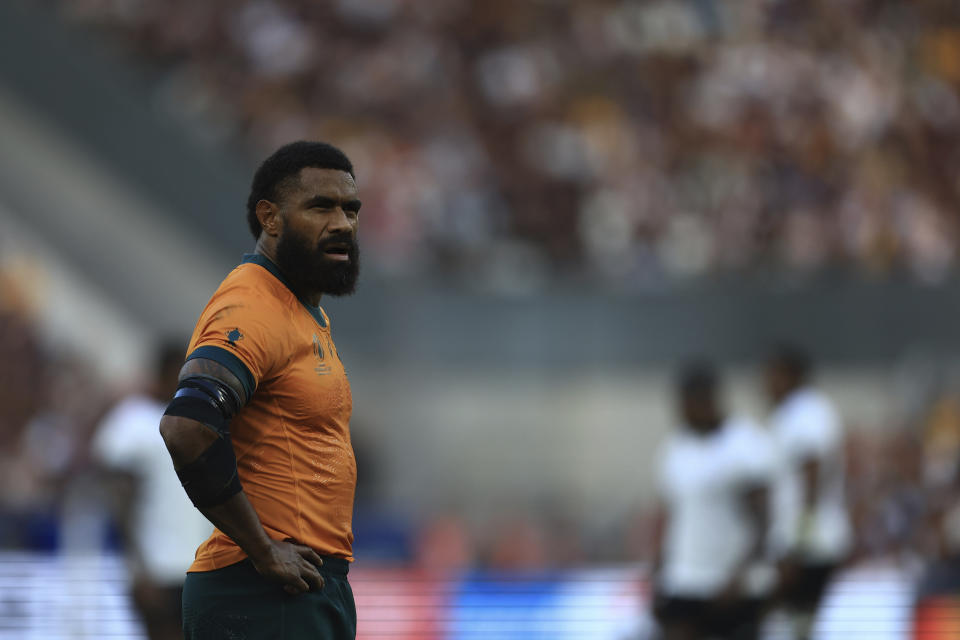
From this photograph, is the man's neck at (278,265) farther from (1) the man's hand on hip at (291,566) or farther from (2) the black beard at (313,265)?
(1) the man's hand on hip at (291,566)

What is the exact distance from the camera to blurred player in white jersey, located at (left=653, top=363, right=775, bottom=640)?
24.4ft

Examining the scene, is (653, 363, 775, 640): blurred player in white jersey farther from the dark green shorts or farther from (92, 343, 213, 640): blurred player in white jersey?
the dark green shorts

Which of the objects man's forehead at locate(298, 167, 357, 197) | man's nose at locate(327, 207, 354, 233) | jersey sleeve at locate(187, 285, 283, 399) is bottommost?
jersey sleeve at locate(187, 285, 283, 399)

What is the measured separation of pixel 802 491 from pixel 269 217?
5.15 m

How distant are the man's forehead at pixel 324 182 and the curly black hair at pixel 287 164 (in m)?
0.01

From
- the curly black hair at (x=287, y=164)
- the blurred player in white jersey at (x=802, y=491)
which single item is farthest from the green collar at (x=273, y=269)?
the blurred player in white jersey at (x=802, y=491)

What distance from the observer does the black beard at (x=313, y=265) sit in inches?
145

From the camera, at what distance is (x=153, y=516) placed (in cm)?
715

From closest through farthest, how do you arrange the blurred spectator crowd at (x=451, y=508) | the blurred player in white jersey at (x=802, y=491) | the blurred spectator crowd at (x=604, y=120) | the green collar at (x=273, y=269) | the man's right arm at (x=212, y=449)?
the man's right arm at (x=212, y=449), the green collar at (x=273, y=269), the blurred player in white jersey at (x=802, y=491), the blurred spectator crowd at (x=451, y=508), the blurred spectator crowd at (x=604, y=120)

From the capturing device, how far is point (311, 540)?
12.1 feet

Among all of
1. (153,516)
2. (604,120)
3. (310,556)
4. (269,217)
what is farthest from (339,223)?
(604,120)

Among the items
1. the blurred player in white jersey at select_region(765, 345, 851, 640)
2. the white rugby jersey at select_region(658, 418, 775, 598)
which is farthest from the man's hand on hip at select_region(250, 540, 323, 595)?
the blurred player in white jersey at select_region(765, 345, 851, 640)

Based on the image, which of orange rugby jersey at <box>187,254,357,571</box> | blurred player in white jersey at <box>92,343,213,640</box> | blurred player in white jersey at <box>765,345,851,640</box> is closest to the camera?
orange rugby jersey at <box>187,254,357,571</box>

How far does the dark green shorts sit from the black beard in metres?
0.73
